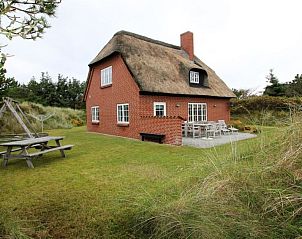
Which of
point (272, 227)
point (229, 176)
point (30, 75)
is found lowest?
point (272, 227)

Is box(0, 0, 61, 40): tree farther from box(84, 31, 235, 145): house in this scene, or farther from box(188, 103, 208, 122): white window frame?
box(188, 103, 208, 122): white window frame

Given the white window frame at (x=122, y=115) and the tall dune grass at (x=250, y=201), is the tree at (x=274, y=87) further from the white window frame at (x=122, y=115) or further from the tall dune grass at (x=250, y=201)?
the tall dune grass at (x=250, y=201)

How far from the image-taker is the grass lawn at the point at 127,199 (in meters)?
2.56

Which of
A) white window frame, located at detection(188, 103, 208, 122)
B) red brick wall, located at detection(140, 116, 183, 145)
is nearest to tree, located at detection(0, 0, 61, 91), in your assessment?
red brick wall, located at detection(140, 116, 183, 145)

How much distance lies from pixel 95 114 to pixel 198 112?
26.9 ft

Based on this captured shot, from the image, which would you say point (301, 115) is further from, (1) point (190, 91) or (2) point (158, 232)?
(1) point (190, 91)

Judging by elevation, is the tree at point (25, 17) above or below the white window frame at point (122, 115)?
above

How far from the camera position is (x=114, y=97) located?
16.1m

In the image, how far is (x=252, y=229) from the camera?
2.13 metres

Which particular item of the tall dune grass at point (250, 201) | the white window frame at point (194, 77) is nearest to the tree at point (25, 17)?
the tall dune grass at point (250, 201)

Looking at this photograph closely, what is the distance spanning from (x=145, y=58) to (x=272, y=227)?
14.4 meters

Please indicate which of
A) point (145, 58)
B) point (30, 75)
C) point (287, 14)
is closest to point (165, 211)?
point (287, 14)

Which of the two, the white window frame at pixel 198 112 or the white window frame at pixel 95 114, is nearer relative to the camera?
the white window frame at pixel 198 112

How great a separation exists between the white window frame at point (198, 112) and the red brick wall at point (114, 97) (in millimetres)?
4672
